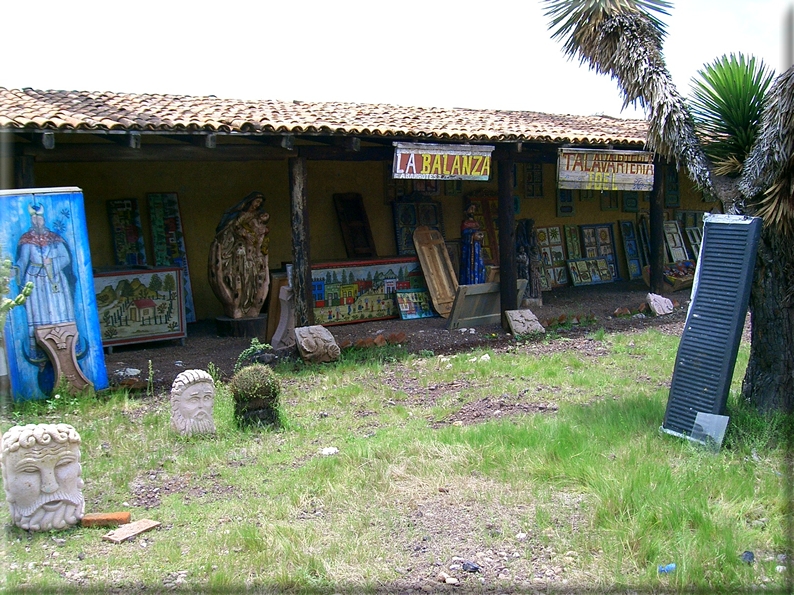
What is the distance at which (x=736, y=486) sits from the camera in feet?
16.4

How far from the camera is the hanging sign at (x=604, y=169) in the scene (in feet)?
38.4

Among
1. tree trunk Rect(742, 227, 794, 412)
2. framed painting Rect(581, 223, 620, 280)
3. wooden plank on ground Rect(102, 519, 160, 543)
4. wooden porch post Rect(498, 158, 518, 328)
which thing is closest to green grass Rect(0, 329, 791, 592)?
wooden plank on ground Rect(102, 519, 160, 543)

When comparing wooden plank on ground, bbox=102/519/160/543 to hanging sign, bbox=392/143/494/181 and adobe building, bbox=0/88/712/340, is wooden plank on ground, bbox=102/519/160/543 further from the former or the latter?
hanging sign, bbox=392/143/494/181

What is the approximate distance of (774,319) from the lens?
6.28 metres

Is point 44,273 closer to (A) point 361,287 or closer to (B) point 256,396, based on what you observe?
(B) point 256,396

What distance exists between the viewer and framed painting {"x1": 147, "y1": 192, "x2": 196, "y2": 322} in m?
11.3

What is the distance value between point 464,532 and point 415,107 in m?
9.96

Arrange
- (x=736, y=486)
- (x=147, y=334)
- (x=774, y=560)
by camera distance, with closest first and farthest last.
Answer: (x=774, y=560) → (x=736, y=486) → (x=147, y=334)

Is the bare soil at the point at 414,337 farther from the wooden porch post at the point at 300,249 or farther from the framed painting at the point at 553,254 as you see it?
the framed painting at the point at 553,254

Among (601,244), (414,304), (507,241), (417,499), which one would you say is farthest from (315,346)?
(601,244)

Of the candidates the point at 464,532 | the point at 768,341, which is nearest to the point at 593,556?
the point at 464,532

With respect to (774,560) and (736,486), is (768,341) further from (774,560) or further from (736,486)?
(774,560)

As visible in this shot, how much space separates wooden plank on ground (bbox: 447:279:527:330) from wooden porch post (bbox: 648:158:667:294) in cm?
318

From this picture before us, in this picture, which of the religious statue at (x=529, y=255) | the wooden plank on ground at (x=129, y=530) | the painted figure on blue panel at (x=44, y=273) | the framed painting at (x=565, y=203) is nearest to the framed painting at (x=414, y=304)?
the religious statue at (x=529, y=255)
